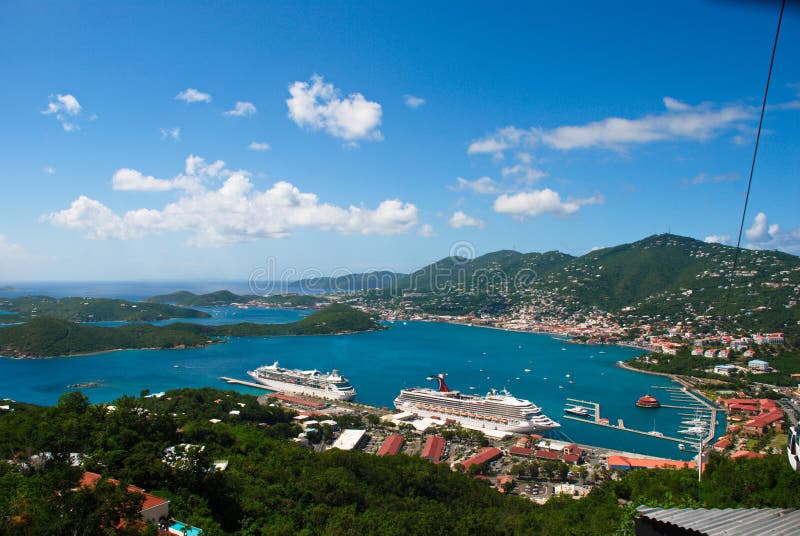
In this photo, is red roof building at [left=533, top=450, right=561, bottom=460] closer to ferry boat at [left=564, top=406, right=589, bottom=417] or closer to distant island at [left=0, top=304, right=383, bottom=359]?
ferry boat at [left=564, top=406, right=589, bottom=417]

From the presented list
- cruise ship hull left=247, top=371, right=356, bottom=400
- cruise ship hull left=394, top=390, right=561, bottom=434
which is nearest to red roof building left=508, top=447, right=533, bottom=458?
cruise ship hull left=394, top=390, right=561, bottom=434

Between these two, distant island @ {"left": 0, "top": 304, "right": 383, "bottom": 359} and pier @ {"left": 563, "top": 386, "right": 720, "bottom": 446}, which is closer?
pier @ {"left": 563, "top": 386, "right": 720, "bottom": 446}

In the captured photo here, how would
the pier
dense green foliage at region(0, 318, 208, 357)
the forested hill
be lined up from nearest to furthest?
the pier < dense green foliage at region(0, 318, 208, 357) < the forested hill

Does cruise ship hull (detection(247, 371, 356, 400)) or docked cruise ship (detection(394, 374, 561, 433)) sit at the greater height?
docked cruise ship (detection(394, 374, 561, 433))

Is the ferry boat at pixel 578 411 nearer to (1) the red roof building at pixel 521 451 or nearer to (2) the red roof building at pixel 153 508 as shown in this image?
(1) the red roof building at pixel 521 451

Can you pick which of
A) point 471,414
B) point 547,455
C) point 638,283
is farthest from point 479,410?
point 638,283
